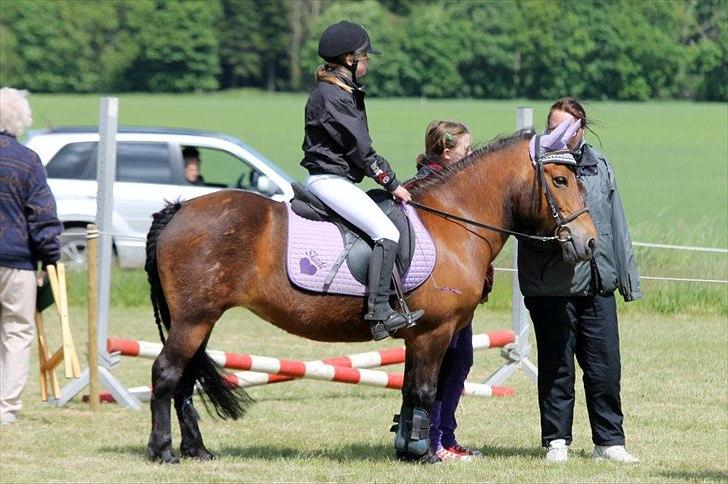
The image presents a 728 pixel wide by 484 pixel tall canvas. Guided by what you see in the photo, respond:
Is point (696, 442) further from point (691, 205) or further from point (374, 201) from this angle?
point (691, 205)

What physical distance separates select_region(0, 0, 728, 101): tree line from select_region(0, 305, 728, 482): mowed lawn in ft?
21.2

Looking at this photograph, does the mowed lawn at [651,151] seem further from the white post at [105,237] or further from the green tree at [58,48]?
the green tree at [58,48]

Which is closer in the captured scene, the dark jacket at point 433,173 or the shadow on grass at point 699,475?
the shadow on grass at point 699,475

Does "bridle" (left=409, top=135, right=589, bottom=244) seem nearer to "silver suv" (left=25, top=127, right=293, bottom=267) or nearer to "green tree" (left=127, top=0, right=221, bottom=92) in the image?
"silver suv" (left=25, top=127, right=293, bottom=267)

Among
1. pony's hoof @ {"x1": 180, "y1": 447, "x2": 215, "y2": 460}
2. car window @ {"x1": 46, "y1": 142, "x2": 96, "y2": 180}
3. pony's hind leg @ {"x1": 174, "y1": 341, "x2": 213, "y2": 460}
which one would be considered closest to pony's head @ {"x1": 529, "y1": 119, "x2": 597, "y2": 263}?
pony's hind leg @ {"x1": 174, "y1": 341, "x2": 213, "y2": 460}

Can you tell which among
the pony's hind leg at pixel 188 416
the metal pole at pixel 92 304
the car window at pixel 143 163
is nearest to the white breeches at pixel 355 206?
the pony's hind leg at pixel 188 416

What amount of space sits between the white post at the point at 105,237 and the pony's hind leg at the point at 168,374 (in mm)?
2098

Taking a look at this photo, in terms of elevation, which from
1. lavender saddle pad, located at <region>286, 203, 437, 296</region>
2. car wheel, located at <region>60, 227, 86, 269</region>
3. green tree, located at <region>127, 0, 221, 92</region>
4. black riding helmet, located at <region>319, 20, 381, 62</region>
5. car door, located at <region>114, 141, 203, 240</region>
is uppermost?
black riding helmet, located at <region>319, 20, 381, 62</region>

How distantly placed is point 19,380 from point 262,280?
256 cm

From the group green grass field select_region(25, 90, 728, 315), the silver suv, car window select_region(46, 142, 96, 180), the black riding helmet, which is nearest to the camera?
the black riding helmet

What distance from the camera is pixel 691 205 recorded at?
14.8 m

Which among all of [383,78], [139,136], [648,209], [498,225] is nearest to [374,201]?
[498,225]

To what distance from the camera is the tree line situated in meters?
17.9

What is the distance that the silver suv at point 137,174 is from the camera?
1595 centimetres
